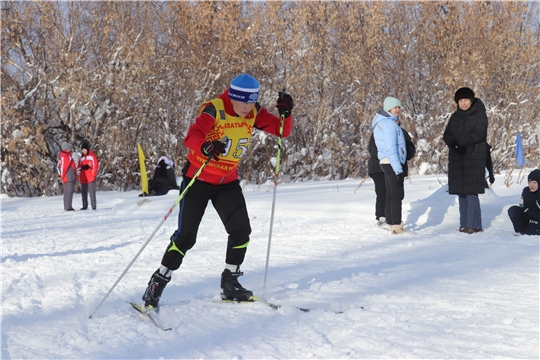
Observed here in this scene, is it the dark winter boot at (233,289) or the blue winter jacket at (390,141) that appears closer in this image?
A: the dark winter boot at (233,289)

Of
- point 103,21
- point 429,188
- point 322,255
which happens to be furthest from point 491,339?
point 103,21

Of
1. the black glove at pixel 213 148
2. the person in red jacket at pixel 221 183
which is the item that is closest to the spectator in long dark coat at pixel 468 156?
the person in red jacket at pixel 221 183

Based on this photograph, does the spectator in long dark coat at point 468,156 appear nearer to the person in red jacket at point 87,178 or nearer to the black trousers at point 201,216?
the black trousers at point 201,216

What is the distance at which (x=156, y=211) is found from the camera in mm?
11070

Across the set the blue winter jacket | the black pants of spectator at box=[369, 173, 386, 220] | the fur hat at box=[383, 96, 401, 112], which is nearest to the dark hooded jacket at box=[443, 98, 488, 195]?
the blue winter jacket

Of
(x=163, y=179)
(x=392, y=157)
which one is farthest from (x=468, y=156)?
(x=163, y=179)

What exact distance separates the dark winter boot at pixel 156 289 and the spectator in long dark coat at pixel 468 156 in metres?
4.45

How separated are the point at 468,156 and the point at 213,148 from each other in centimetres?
451

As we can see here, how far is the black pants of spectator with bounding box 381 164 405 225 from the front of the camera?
23.5ft

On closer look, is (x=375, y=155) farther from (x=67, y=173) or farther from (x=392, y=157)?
(x=67, y=173)

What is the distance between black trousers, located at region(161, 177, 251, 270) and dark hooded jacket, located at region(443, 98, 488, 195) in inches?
156

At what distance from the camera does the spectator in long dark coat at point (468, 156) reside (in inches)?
278

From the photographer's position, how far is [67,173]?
12.4 meters

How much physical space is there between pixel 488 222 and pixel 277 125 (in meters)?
4.61
